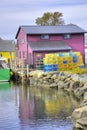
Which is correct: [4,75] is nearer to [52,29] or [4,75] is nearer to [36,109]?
[52,29]

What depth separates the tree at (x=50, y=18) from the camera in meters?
80.2

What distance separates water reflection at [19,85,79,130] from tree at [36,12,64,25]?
41.0m

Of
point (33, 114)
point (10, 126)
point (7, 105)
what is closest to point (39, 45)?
point (7, 105)

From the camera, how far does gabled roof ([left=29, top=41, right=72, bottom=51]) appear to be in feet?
170

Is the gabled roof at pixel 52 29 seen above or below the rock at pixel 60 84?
above

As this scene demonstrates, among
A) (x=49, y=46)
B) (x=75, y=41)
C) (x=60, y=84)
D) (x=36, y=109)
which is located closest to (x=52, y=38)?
(x=49, y=46)

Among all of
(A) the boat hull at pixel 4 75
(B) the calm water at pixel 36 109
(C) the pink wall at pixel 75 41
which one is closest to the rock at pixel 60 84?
(B) the calm water at pixel 36 109

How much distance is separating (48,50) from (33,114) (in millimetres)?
26118

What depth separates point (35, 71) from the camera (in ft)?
156

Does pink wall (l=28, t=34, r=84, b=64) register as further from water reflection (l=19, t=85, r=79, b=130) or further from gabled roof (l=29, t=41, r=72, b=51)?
water reflection (l=19, t=85, r=79, b=130)

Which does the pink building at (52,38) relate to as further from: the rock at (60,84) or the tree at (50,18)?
the tree at (50,18)

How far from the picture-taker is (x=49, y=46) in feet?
174

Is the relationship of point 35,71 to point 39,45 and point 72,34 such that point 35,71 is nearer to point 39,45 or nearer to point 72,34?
point 39,45

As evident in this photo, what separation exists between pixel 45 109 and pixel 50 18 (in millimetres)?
54338
